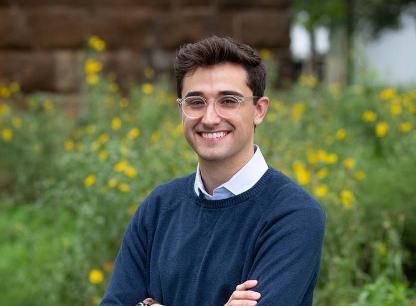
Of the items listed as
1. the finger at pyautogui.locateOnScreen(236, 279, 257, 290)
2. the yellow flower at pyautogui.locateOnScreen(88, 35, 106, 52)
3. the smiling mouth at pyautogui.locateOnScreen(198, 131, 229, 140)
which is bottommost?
the finger at pyautogui.locateOnScreen(236, 279, 257, 290)

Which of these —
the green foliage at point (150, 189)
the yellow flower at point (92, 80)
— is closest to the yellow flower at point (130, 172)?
the green foliage at point (150, 189)

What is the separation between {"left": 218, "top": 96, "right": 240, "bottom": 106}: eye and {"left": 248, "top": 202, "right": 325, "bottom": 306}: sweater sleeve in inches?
14.6

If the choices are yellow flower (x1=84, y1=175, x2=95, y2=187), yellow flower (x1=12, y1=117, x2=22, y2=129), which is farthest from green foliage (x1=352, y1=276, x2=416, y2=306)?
yellow flower (x1=12, y1=117, x2=22, y2=129)

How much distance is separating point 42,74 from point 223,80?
578cm

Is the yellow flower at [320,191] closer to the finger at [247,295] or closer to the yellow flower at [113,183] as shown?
the yellow flower at [113,183]

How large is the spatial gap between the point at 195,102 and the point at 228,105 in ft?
0.34

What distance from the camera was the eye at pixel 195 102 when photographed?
2.52 metres

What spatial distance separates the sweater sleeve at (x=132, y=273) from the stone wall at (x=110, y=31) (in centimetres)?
549

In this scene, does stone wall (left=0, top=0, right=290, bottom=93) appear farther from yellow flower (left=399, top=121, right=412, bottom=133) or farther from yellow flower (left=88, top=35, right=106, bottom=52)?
yellow flower (left=399, top=121, right=412, bottom=133)

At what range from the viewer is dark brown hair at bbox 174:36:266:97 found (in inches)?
97.7

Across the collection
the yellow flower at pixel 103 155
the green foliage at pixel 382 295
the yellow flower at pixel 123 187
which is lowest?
the green foliage at pixel 382 295

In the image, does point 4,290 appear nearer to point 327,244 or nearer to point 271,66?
point 327,244

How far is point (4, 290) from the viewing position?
4.71m

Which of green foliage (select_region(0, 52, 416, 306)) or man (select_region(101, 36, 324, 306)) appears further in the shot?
green foliage (select_region(0, 52, 416, 306))
